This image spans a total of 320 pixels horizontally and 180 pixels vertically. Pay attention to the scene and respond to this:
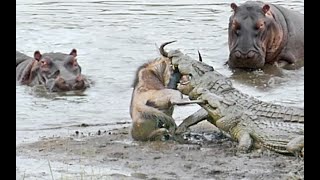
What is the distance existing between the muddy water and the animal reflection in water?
84 centimetres

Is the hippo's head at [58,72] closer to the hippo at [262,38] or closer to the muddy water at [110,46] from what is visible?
the muddy water at [110,46]

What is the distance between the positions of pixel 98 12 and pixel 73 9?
66 cm

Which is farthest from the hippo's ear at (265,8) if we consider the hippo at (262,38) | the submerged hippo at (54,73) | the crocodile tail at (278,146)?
the crocodile tail at (278,146)

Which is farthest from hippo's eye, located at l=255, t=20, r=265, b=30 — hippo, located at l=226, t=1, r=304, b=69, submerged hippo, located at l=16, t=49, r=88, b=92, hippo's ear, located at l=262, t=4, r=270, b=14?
submerged hippo, located at l=16, t=49, r=88, b=92

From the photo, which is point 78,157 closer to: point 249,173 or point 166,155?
point 166,155

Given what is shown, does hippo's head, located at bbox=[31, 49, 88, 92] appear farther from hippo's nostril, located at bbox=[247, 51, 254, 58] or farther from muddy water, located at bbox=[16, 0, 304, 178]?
hippo's nostril, located at bbox=[247, 51, 254, 58]

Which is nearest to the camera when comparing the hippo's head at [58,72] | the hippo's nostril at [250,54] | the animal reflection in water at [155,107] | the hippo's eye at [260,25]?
the animal reflection in water at [155,107]

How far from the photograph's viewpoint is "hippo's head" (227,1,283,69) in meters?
10.7

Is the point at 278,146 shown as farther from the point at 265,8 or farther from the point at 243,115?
the point at 265,8

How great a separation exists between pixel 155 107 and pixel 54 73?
3.94 meters

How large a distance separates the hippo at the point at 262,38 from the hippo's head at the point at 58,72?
2.16m

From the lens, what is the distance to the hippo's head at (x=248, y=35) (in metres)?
10.7

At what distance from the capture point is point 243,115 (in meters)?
6.10

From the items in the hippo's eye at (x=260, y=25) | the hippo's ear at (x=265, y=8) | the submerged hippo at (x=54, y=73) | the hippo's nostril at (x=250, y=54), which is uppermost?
the hippo's ear at (x=265, y=8)
